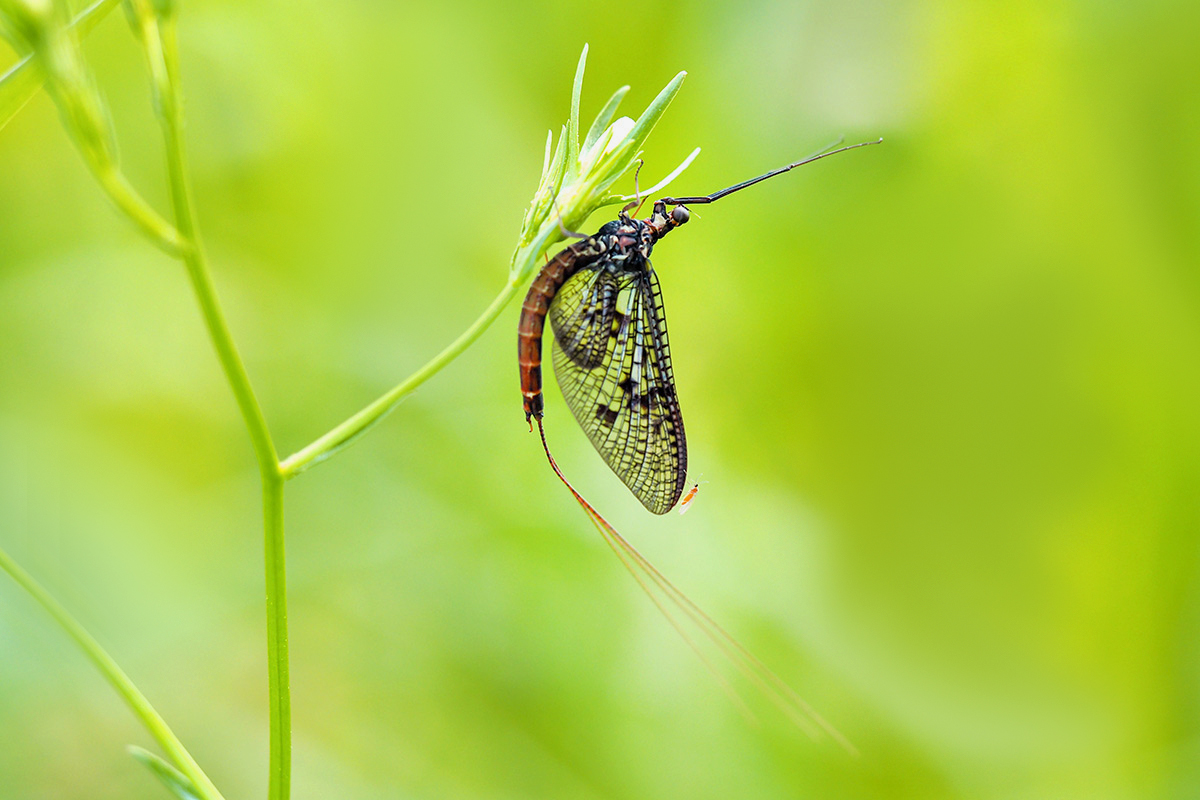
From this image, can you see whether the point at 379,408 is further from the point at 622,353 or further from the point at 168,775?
the point at 622,353

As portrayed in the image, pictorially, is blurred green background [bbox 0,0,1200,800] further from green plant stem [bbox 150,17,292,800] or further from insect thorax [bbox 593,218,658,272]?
green plant stem [bbox 150,17,292,800]

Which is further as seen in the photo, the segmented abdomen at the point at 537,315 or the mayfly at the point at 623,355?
the mayfly at the point at 623,355

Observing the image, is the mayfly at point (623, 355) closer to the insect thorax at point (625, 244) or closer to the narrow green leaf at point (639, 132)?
the insect thorax at point (625, 244)

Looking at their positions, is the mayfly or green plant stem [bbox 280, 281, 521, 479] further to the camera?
the mayfly

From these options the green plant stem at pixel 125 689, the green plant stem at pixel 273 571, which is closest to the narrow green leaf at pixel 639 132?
the green plant stem at pixel 273 571

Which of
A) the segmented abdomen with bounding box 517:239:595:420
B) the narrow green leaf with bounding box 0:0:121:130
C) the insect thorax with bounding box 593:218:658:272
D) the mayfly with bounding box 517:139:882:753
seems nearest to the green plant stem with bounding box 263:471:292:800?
the narrow green leaf with bounding box 0:0:121:130

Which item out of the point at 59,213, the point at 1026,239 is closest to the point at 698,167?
the point at 1026,239
